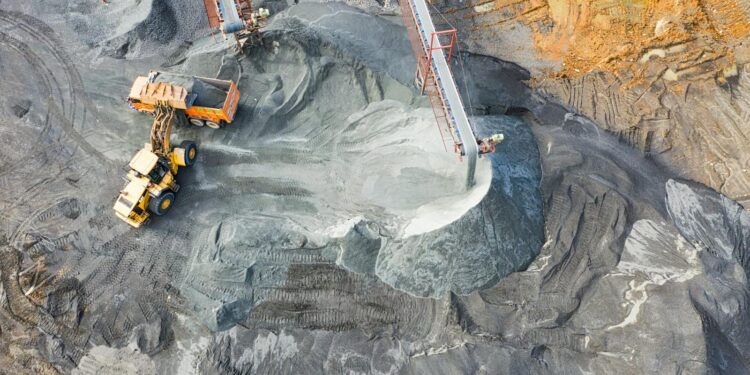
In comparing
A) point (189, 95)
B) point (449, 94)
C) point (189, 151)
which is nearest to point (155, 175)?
point (189, 151)

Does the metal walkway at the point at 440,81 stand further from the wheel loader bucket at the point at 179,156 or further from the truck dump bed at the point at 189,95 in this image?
the wheel loader bucket at the point at 179,156

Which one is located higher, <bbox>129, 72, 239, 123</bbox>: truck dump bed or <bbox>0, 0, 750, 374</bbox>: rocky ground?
<bbox>129, 72, 239, 123</bbox>: truck dump bed

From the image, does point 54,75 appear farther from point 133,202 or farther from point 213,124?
point 133,202

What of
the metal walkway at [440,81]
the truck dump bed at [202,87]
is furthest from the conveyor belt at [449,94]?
the truck dump bed at [202,87]

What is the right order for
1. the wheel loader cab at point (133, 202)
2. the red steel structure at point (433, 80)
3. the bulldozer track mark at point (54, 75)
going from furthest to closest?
the bulldozer track mark at point (54, 75)
the wheel loader cab at point (133, 202)
the red steel structure at point (433, 80)

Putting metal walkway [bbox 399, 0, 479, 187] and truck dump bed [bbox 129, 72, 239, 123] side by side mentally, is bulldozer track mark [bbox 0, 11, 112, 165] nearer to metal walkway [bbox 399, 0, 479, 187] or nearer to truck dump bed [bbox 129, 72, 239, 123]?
truck dump bed [bbox 129, 72, 239, 123]

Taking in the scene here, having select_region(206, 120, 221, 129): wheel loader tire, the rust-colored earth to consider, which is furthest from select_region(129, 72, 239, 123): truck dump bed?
the rust-colored earth
